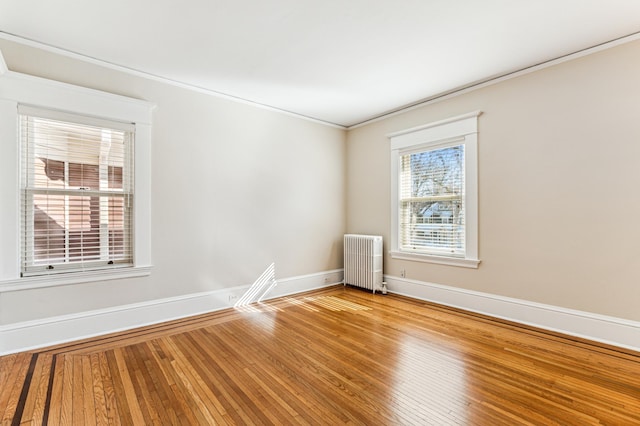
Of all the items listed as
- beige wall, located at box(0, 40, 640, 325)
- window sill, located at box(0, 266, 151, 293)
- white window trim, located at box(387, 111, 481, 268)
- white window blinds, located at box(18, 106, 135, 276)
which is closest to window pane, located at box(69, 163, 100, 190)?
white window blinds, located at box(18, 106, 135, 276)

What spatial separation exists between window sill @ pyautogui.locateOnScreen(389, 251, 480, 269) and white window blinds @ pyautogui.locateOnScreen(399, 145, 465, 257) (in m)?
0.08

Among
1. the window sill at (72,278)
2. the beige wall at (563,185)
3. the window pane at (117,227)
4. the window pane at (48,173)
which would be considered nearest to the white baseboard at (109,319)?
the window sill at (72,278)

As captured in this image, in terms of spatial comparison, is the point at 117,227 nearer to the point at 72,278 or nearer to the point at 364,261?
the point at 72,278

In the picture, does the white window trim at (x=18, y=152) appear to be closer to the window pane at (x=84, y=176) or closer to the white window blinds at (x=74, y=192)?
the white window blinds at (x=74, y=192)

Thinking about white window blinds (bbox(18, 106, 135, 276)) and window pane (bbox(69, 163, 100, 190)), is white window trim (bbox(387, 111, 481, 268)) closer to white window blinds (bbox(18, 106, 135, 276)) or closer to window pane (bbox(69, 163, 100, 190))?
white window blinds (bbox(18, 106, 135, 276))

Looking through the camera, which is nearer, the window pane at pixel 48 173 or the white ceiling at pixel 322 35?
the white ceiling at pixel 322 35

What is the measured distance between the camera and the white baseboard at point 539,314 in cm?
274

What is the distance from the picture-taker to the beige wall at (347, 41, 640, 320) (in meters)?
2.76

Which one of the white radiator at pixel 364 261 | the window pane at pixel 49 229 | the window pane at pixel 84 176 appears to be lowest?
the white radiator at pixel 364 261

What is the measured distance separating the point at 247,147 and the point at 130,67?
1561 millimetres

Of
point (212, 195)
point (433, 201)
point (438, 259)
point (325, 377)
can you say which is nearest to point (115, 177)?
point (212, 195)

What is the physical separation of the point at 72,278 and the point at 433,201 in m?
4.34

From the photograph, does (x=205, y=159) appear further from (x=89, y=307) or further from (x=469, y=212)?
(x=469, y=212)

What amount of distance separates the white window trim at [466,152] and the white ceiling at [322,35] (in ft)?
1.79
